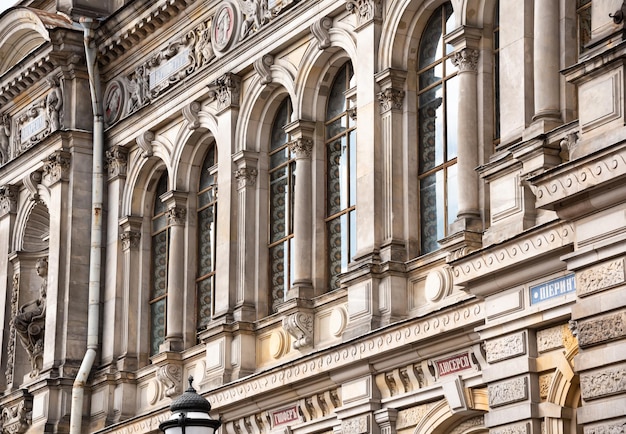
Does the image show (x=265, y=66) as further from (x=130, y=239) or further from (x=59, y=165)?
(x=59, y=165)

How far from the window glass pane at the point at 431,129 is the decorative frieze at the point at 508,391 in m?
4.27

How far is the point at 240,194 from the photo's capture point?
2812 cm

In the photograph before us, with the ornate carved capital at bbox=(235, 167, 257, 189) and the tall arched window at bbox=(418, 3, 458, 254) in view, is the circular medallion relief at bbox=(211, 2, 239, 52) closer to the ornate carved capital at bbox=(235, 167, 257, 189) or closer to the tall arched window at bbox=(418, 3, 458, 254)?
the ornate carved capital at bbox=(235, 167, 257, 189)

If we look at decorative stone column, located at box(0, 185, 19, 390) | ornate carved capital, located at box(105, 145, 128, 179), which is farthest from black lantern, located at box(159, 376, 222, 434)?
decorative stone column, located at box(0, 185, 19, 390)

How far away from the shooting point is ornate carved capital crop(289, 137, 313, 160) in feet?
87.7

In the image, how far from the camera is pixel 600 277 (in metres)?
18.4

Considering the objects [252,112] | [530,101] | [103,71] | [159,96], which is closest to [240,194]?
[252,112]

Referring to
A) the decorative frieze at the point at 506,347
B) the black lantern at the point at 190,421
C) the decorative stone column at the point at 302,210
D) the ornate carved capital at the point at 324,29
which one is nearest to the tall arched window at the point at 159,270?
the decorative stone column at the point at 302,210

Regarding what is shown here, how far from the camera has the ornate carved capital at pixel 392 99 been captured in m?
24.6

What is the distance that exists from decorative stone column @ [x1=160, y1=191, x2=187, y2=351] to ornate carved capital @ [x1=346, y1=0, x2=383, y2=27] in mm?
5976

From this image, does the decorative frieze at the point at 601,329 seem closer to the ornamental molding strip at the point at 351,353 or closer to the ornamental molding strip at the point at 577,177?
→ the ornamental molding strip at the point at 577,177

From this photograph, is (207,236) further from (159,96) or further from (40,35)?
(40,35)

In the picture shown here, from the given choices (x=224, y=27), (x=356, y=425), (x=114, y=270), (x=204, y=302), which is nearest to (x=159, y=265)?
(x=114, y=270)

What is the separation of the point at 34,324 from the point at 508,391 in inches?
582
